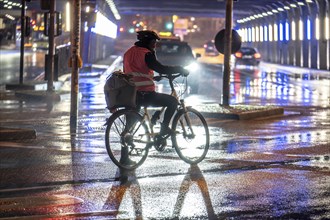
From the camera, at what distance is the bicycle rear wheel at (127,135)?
374 inches

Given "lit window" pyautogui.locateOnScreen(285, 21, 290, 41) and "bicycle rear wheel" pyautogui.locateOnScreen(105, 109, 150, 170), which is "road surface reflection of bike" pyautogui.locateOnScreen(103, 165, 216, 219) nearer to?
"bicycle rear wheel" pyautogui.locateOnScreen(105, 109, 150, 170)

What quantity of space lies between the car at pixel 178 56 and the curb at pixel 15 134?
12.9 meters

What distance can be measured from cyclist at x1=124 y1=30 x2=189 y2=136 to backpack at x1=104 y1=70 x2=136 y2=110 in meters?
0.16

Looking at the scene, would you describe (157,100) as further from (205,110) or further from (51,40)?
(51,40)

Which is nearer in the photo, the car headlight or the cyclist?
the cyclist

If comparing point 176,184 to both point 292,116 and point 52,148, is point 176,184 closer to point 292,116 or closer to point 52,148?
point 52,148

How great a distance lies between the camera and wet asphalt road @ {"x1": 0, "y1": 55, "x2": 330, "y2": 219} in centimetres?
726

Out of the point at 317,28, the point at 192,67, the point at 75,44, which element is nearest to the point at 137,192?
the point at 75,44

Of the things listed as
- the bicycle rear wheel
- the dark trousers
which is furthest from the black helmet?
the bicycle rear wheel

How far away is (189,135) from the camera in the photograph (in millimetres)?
9953

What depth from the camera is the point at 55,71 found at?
23.6 m

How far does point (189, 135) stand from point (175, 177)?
1.02 metres

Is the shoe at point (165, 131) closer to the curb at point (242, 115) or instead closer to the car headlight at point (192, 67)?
the curb at point (242, 115)

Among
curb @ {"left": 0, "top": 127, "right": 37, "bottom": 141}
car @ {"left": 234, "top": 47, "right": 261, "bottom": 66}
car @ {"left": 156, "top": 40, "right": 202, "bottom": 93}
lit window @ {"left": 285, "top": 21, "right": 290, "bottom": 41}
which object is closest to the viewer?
curb @ {"left": 0, "top": 127, "right": 37, "bottom": 141}
